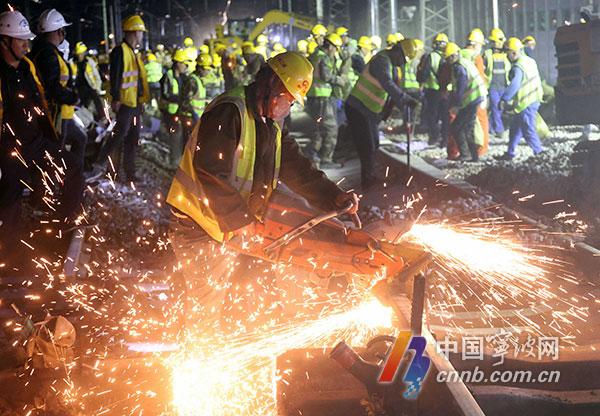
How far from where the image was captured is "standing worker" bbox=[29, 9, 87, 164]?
7934 millimetres

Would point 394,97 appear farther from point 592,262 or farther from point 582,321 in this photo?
point 582,321

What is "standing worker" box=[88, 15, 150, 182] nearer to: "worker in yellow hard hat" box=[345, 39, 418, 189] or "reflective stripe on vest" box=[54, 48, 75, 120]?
"reflective stripe on vest" box=[54, 48, 75, 120]

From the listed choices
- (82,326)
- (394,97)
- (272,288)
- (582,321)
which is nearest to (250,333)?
(272,288)

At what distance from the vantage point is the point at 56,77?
7.99 m

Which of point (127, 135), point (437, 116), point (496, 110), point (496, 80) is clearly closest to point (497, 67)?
point (496, 80)

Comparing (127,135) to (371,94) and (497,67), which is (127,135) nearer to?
(371,94)

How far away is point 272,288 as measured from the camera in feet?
17.4

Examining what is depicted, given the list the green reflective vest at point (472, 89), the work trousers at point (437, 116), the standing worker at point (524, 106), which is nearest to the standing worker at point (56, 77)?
the green reflective vest at point (472, 89)

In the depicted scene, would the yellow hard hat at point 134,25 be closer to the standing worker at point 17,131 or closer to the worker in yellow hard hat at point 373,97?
the worker in yellow hard hat at point 373,97

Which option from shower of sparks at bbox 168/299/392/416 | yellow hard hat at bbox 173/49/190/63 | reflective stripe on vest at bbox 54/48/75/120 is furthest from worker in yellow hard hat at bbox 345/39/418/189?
yellow hard hat at bbox 173/49/190/63

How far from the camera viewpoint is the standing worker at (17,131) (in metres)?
6.55

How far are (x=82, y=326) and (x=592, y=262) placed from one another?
3.93 m

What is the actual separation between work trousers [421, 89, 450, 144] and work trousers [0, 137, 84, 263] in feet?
30.5

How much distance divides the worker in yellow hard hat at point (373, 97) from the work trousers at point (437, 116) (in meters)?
4.93
